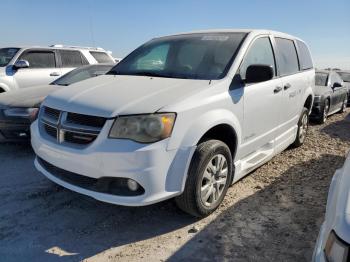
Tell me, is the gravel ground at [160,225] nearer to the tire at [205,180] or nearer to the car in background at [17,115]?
the tire at [205,180]

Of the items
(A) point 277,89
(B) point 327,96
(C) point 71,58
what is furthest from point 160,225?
(B) point 327,96

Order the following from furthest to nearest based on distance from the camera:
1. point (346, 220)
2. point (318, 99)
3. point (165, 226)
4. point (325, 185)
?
point (318, 99) → point (325, 185) → point (165, 226) → point (346, 220)

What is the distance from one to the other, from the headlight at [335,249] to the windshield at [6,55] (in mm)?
8637

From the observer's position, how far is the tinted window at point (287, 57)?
480 centimetres

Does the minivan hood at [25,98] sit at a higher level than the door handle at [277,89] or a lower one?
lower

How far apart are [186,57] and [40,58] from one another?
608cm

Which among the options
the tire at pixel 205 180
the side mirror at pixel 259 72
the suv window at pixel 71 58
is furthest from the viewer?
the suv window at pixel 71 58

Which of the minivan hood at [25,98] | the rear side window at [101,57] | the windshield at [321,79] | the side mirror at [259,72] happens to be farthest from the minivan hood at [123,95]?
the windshield at [321,79]

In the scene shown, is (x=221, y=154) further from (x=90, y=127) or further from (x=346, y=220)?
(x=346, y=220)

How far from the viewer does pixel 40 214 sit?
11.6 ft

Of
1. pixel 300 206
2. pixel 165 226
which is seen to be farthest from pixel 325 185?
pixel 165 226

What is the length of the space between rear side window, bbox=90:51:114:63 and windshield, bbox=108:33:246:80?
18.0ft

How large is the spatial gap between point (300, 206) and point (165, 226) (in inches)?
59.2

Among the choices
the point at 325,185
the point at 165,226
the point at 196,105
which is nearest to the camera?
the point at 196,105
